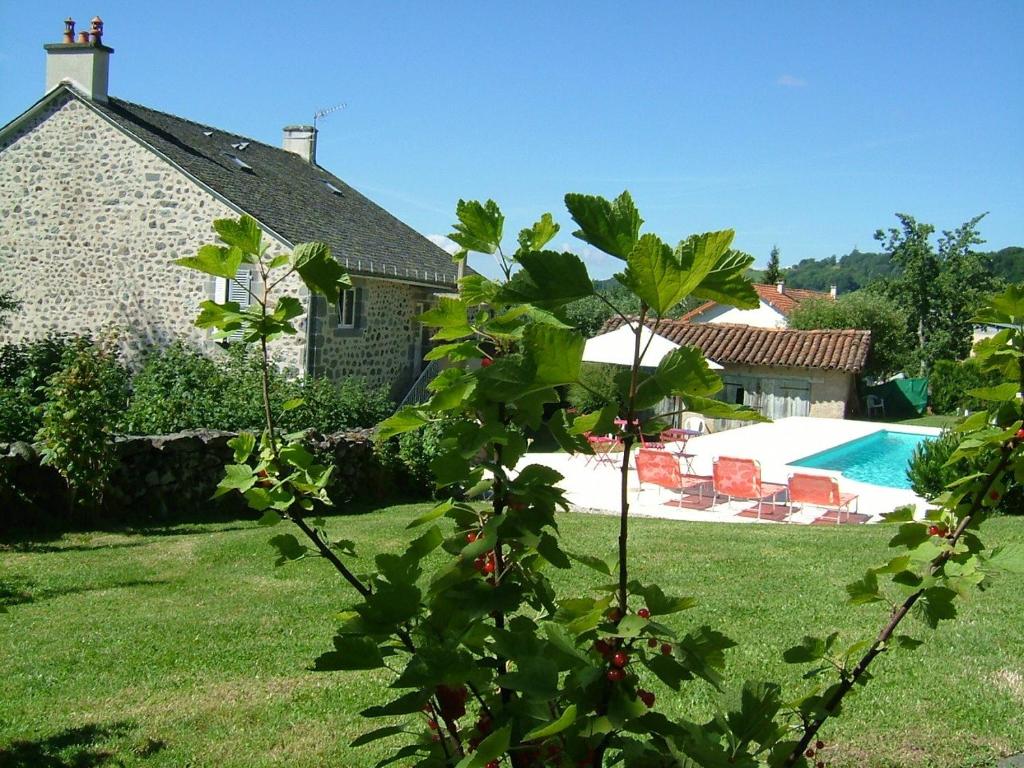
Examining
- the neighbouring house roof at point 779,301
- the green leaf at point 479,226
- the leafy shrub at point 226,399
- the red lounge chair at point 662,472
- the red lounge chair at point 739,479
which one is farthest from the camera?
the neighbouring house roof at point 779,301

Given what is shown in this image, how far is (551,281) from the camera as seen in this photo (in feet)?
4.17

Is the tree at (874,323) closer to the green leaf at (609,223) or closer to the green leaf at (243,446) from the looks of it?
the green leaf at (243,446)

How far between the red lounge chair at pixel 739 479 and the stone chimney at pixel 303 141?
1627 centimetres

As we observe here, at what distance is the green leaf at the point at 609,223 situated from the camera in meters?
1.25

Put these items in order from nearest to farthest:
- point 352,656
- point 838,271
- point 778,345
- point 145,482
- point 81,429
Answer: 1. point 352,656
2. point 81,429
3. point 145,482
4. point 778,345
5. point 838,271

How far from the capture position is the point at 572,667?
137 cm

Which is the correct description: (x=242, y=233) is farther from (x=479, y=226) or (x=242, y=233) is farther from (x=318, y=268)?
(x=479, y=226)

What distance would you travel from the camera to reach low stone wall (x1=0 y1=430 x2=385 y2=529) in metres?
9.65

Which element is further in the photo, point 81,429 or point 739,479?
point 739,479

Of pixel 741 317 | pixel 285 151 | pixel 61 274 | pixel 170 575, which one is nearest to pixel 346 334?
pixel 61 274

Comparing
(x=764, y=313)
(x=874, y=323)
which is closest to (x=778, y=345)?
(x=874, y=323)

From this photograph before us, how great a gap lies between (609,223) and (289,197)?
2032 cm

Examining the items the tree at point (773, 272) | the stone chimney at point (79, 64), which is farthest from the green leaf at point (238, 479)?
the tree at point (773, 272)

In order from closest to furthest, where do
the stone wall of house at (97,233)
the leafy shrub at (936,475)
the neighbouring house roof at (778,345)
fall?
the leafy shrub at (936,475), the stone wall of house at (97,233), the neighbouring house roof at (778,345)
